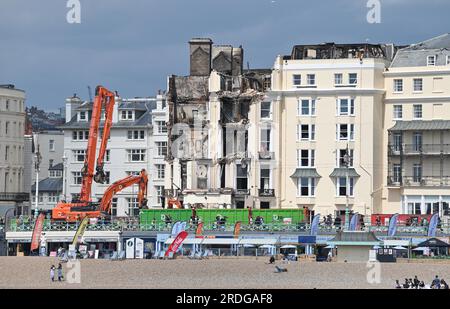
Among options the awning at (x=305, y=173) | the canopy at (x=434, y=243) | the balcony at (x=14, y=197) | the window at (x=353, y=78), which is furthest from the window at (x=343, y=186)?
the balcony at (x=14, y=197)

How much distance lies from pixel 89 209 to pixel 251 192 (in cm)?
917

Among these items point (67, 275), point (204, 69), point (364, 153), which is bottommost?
point (67, 275)

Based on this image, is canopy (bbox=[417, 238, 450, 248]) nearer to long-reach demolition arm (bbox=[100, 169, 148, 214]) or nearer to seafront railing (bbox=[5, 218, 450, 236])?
seafront railing (bbox=[5, 218, 450, 236])

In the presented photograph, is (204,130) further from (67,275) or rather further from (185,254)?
(67,275)

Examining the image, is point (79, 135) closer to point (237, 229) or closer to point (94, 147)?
point (94, 147)

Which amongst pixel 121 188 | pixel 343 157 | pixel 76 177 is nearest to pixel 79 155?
pixel 76 177

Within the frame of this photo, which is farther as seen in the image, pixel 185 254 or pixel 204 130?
pixel 204 130

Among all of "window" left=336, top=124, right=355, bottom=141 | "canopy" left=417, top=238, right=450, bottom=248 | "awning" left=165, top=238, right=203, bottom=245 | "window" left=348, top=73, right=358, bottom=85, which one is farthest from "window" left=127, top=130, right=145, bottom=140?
"canopy" left=417, top=238, right=450, bottom=248

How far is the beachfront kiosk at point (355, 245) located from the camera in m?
54.1

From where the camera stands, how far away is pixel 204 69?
75.1m

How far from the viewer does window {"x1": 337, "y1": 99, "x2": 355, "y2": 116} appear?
68312mm

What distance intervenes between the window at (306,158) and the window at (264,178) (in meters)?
1.87

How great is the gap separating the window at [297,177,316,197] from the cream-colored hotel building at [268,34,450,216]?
0.06 metres
